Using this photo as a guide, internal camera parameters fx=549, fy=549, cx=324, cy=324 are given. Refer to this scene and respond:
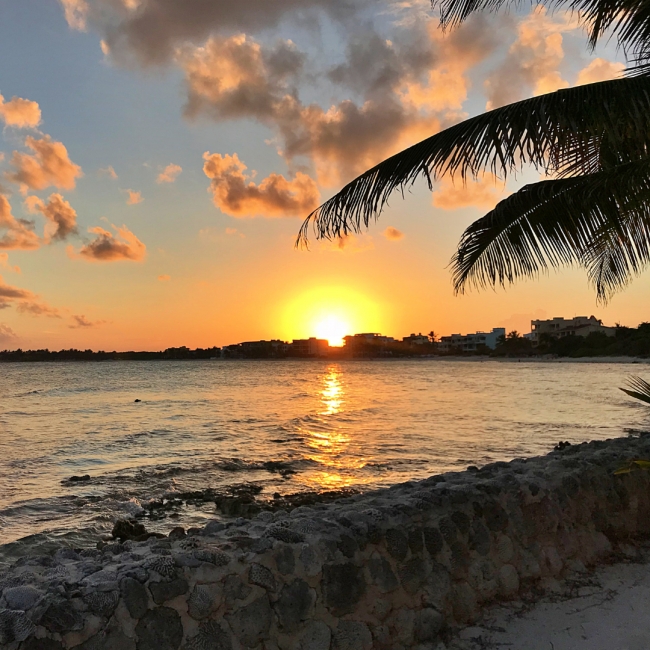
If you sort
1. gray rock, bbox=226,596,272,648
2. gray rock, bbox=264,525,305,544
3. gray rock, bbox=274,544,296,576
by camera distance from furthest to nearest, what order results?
gray rock, bbox=264,525,305,544
gray rock, bbox=274,544,296,576
gray rock, bbox=226,596,272,648

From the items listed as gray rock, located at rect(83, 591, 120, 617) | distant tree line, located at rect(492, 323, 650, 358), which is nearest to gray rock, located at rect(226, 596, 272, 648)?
gray rock, located at rect(83, 591, 120, 617)

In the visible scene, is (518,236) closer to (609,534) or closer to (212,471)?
(609,534)

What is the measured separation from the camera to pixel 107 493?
9656 mm

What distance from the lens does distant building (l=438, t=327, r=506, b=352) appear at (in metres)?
152

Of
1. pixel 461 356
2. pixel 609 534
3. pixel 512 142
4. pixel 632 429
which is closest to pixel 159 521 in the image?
pixel 609 534

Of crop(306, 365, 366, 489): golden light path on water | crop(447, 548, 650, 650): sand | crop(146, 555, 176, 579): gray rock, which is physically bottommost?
crop(306, 365, 366, 489): golden light path on water

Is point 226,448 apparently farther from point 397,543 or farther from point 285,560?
point 285,560

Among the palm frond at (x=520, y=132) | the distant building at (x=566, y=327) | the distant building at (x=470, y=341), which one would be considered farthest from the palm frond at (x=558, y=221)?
the distant building at (x=470, y=341)

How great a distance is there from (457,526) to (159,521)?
5352 mm

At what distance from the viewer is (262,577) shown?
3207 millimetres

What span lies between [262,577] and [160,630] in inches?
23.9

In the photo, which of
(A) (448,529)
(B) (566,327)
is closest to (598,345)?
(B) (566,327)

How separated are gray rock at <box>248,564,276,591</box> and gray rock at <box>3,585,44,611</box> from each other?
43.1 inches

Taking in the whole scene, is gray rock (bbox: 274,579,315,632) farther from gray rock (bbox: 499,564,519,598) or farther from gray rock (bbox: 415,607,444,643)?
gray rock (bbox: 499,564,519,598)
